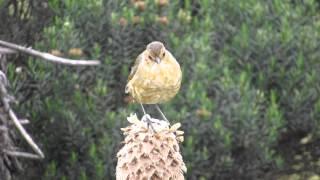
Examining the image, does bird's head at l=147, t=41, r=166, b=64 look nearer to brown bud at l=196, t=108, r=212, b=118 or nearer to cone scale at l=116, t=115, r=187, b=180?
cone scale at l=116, t=115, r=187, b=180

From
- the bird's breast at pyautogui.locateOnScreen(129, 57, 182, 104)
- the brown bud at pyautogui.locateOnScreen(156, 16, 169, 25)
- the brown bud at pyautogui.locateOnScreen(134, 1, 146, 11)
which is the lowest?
the brown bud at pyautogui.locateOnScreen(156, 16, 169, 25)

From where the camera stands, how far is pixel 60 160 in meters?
6.86

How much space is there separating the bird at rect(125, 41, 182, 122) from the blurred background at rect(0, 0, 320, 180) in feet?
8.26

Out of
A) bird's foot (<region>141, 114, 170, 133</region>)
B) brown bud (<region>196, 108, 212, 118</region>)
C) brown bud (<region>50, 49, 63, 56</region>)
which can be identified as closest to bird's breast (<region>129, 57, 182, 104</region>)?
bird's foot (<region>141, 114, 170, 133</region>)

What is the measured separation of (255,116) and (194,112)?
479mm

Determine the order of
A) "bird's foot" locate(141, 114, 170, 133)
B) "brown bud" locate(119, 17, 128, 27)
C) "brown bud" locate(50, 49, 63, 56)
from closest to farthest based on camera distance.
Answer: "bird's foot" locate(141, 114, 170, 133), "brown bud" locate(50, 49, 63, 56), "brown bud" locate(119, 17, 128, 27)

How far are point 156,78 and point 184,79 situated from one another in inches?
119

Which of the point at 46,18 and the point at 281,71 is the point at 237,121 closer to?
the point at 281,71

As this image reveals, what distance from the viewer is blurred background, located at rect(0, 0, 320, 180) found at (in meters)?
6.63

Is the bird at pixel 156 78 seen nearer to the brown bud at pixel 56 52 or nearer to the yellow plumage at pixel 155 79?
the yellow plumage at pixel 155 79

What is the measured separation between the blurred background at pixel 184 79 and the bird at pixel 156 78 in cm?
252

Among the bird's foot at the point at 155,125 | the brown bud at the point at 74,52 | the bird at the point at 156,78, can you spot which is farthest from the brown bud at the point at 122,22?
the bird's foot at the point at 155,125

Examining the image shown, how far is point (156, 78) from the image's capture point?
152 inches

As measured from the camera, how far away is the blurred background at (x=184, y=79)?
6.63 m
